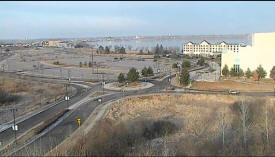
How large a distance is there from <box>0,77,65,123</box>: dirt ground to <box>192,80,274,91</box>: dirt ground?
13.7m

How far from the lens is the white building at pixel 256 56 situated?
30.3m

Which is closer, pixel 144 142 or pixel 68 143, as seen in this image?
pixel 68 143

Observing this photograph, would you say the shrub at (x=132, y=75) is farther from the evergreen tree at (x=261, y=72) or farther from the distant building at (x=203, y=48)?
the distant building at (x=203, y=48)

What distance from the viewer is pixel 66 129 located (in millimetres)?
15922

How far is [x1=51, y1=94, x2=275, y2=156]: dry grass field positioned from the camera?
12.4 metres

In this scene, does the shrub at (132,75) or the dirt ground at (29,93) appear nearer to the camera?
the dirt ground at (29,93)

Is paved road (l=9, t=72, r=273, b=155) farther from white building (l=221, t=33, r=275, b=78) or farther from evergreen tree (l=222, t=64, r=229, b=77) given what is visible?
white building (l=221, t=33, r=275, b=78)

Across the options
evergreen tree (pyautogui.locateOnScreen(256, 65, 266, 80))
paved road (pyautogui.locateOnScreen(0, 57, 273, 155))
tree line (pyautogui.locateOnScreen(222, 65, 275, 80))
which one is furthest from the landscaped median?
evergreen tree (pyautogui.locateOnScreen(256, 65, 266, 80))

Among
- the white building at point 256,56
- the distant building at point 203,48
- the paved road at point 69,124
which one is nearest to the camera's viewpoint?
the paved road at point 69,124

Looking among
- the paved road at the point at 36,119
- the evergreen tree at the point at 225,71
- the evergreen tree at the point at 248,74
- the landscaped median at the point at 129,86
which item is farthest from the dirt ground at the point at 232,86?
the paved road at the point at 36,119

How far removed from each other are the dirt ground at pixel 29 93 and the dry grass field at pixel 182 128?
6.80m

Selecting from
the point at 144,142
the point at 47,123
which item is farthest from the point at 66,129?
the point at 144,142

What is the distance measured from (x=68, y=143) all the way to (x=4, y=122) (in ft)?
23.4

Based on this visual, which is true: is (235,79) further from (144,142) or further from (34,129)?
(34,129)
